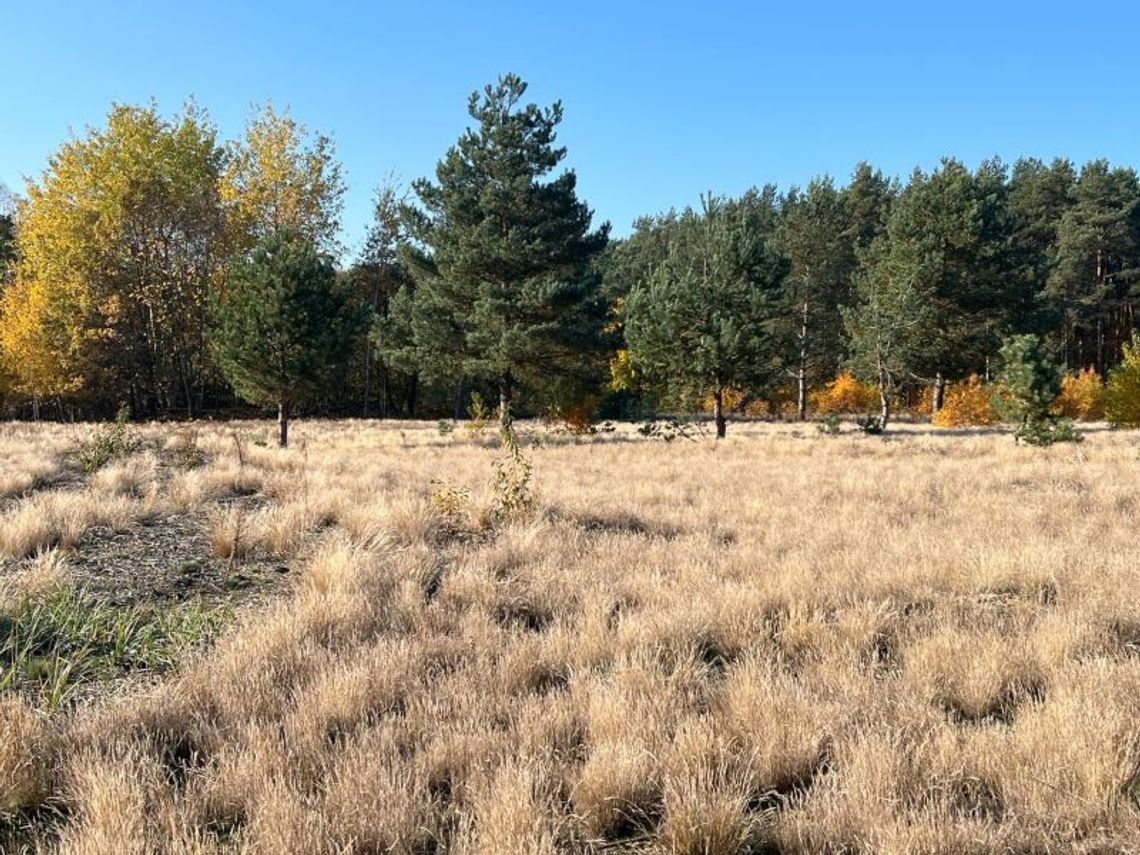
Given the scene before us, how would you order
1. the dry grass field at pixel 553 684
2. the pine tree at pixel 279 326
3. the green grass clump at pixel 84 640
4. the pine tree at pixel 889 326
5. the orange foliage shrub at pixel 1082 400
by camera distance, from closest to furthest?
the dry grass field at pixel 553 684 → the green grass clump at pixel 84 640 → the pine tree at pixel 279 326 → the pine tree at pixel 889 326 → the orange foliage shrub at pixel 1082 400

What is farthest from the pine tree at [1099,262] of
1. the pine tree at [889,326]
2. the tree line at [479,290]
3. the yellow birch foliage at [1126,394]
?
the yellow birch foliage at [1126,394]

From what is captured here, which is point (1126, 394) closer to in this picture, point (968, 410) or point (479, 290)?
point (968, 410)

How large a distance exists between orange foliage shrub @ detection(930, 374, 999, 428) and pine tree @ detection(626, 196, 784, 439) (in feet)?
48.2

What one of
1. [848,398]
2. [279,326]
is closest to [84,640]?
[279,326]

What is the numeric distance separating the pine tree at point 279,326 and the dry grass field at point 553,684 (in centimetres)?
1399

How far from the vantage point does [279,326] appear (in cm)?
2077

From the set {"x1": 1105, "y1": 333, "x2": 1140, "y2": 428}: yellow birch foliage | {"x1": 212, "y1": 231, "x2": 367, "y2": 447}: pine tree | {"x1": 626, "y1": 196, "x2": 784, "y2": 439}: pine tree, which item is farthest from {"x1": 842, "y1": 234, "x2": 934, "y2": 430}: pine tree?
{"x1": 212, "y1": 231, "x2": 367, "y2": 447}: pine tree

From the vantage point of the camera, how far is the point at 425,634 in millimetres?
4137

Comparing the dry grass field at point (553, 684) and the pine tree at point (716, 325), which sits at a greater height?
the pine tree at point (716, 325)

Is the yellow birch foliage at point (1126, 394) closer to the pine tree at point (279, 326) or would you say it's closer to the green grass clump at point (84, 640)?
the pine tree at point (279, 326)

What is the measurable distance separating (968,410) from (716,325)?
1875cm

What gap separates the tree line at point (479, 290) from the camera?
956 inches

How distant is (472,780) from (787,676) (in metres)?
1.73

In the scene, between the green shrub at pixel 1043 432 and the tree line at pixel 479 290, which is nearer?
the green shrub at pixel 1043 432
